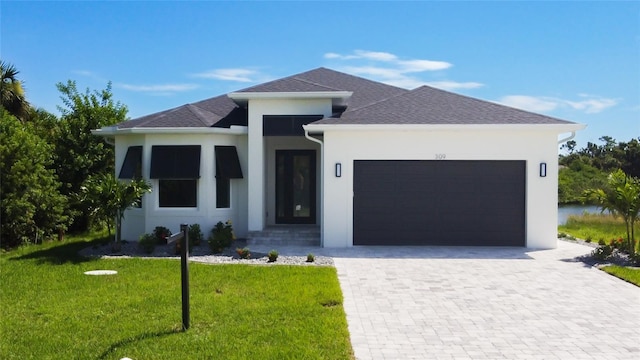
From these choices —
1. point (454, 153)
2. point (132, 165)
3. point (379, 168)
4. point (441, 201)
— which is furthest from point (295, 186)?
point (454, 153)

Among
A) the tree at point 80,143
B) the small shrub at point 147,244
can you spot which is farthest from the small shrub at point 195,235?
the tree at point 80,143

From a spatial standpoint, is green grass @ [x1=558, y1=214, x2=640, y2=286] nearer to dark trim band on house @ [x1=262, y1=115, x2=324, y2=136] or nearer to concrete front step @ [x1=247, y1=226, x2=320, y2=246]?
concrete front step @ [x1=247, y1=226, x2=320, y2=246]

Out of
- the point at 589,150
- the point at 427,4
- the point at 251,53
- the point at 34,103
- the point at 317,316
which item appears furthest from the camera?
the point at 589,150

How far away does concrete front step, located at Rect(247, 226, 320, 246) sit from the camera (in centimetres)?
1503

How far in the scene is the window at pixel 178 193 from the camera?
15586 mm

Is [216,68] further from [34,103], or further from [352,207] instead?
[34,103]

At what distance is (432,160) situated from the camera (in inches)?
575

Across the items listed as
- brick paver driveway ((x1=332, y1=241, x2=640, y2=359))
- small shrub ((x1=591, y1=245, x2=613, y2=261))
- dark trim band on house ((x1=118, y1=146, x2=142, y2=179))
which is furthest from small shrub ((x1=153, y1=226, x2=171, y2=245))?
small shrub ((x1=591, y1=245, x2=613, y2=261))

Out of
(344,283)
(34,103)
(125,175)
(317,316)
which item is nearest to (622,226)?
(344,283)

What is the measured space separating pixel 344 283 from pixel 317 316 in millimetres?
2540

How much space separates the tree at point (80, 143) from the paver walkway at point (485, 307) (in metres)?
12.2

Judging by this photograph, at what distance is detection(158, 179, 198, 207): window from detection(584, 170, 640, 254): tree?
11601 millimetres

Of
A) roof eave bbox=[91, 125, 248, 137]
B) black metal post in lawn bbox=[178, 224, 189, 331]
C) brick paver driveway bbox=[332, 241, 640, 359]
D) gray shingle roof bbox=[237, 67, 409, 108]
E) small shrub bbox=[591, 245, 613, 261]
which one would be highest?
gray shingle roof bbox=[237, 67, 409, 108]

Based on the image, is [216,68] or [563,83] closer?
[216,68]
